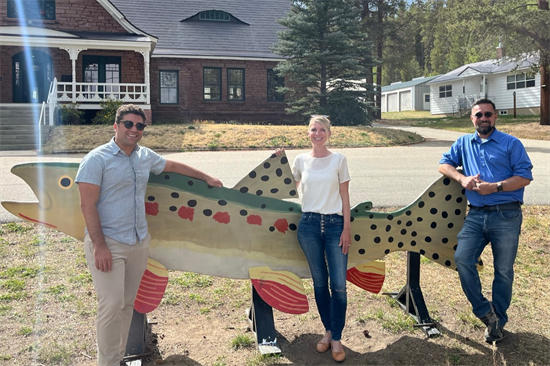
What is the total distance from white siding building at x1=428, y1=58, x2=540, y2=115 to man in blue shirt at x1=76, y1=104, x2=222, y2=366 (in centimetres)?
3490

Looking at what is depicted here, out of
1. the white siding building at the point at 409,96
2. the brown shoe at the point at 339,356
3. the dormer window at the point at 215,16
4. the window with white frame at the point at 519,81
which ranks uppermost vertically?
the dormer window at the point at 215,16

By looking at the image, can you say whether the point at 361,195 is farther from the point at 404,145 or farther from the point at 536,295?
the point at 404,145

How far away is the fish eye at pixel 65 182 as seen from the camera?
3.61m

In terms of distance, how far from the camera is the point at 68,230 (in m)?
3.66

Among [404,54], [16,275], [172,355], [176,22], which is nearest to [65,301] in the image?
[16,275]

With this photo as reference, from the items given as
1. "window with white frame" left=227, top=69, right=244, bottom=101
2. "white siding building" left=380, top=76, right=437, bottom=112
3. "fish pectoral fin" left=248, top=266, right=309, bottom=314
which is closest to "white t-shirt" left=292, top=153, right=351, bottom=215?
"fish pectoral fin" left=248, top=266, right=309, bottom=314

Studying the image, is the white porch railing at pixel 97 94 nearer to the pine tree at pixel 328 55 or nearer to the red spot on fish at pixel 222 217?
the pine tree at pixel 328 55

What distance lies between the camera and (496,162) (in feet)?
13.1

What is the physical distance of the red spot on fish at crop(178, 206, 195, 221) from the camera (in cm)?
396

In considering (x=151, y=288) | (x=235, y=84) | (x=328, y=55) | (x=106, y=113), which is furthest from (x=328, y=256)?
(x=235, y=84)

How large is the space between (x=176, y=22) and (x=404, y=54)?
17.8 metres

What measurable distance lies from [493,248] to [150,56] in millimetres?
25153

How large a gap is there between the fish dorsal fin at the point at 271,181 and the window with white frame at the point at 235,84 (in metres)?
24.7

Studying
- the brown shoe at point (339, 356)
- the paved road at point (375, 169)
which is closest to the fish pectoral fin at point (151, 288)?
the brown shoe at point (339, 356)
